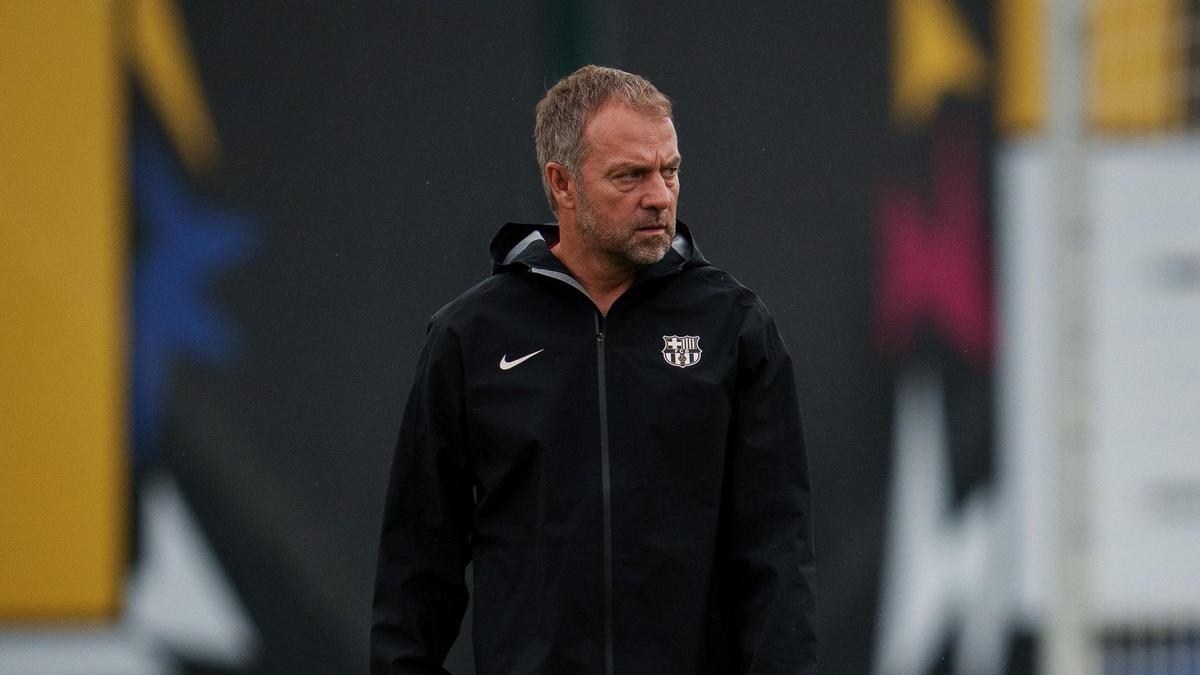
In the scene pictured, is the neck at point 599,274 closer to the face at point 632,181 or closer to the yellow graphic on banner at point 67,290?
the face at point 632,181

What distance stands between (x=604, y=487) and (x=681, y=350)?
0.24 m

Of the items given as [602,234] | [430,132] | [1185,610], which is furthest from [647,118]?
[1185,610]

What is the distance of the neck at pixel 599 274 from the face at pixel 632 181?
3 centimetres

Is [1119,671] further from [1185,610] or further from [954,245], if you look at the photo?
[954,245]

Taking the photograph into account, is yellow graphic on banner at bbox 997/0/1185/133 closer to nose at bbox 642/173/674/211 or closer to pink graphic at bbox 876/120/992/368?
pink graphic at bbox 876/120/992/368

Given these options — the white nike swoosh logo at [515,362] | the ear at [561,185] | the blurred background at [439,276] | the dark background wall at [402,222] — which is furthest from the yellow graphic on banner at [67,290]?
the white nike swoosh logo at [515,362]

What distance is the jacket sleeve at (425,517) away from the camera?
8.60 feet

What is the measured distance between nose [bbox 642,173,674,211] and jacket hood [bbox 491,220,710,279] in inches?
4.0

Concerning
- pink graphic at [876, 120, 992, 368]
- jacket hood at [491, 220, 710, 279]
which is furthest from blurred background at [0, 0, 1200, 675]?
jacket hood at [491, 220, 710, 279]

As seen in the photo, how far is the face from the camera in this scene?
8.50 ft

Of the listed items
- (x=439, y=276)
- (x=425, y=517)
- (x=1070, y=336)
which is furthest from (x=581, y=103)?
(x=439, y=276)

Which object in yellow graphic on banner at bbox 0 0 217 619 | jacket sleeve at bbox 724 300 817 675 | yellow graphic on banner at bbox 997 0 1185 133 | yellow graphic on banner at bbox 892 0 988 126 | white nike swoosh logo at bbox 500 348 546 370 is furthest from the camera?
yellow graphic on banner at bbox 892 0 988 126

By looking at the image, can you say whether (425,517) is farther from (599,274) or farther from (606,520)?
(599,274)

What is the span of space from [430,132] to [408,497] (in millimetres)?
2219
